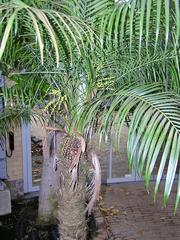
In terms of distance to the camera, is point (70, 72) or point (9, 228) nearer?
point (70, 72)

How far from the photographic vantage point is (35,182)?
14.2ft

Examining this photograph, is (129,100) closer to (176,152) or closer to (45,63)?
(176,152)

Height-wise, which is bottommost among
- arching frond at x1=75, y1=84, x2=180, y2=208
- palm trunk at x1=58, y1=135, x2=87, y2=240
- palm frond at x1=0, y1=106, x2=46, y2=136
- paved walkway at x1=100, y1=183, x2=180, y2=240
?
paved walkway at x1=100, y1=183, x2=180, y2=240

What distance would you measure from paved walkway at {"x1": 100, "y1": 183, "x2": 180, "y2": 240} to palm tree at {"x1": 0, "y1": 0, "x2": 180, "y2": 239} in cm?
149

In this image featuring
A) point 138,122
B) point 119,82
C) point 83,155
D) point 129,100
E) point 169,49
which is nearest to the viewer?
point 138,122

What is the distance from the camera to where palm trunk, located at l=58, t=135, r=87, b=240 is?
6.81 feet

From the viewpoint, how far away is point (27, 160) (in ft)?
13.6

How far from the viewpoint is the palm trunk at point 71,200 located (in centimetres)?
208

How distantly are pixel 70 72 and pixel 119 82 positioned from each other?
1.04 ft

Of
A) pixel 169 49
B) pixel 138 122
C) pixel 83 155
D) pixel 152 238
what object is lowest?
pixel 152 238

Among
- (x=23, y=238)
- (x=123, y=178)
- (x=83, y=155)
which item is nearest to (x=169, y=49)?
(x=83, y=155)

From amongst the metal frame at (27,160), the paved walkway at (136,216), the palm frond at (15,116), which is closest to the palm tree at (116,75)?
the palm frond at (15,116)

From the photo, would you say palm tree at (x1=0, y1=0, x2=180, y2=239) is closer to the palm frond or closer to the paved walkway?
the palm frond

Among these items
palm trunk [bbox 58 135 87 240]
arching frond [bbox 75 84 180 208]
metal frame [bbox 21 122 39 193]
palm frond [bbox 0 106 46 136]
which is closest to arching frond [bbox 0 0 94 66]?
arching frond [bbox 75 84 180 208]
